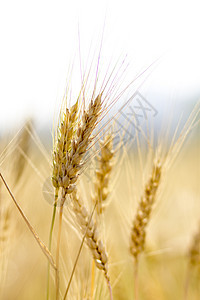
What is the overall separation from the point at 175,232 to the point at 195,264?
1.14 meters

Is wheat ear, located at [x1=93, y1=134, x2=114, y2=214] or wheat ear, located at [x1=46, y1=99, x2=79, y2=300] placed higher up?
wheat ear, located at [x1=46, y1=99, x2=79, y2=300]

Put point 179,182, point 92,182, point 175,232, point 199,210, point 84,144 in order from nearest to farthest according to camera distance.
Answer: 1. point 84,144
2. point 92,182
3. point 199,210
4. point 175,232
5. point 179,182

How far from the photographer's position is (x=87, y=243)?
45.4 inches

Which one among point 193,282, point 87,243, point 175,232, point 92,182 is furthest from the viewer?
point 175,232

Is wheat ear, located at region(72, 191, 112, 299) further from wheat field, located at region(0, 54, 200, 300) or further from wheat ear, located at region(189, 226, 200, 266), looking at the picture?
wheat ear, located at region(189, 226, 200, 266)

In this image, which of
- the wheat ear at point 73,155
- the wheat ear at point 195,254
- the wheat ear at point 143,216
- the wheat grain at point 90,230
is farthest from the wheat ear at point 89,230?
the wheat ear at point 195,254

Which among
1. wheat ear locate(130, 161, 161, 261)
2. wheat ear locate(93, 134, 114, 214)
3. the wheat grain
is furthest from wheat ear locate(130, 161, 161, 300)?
the wheat grain

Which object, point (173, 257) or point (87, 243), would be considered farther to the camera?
point (173, 257)

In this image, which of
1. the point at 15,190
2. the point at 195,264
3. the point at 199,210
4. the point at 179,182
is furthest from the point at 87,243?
the point at 179,182

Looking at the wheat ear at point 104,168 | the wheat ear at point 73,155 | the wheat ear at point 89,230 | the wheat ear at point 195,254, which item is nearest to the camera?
the wheat ear at point 73,155

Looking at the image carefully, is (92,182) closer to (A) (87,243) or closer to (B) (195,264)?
(A) (87,243)

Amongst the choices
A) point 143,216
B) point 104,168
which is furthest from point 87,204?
point 143,216

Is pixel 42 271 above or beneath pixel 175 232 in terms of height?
above

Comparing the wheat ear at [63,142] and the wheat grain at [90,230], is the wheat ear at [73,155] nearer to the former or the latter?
the wheat ear at [63,142]
